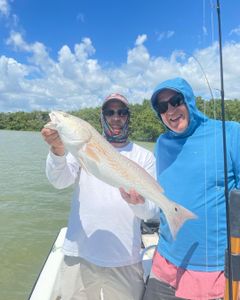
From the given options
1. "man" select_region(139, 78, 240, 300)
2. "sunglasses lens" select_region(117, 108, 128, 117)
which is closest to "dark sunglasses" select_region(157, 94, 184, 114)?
"man" select_region(139, 78, 240, 300)

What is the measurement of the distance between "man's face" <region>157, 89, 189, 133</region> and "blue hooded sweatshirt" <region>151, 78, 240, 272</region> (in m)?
0.04

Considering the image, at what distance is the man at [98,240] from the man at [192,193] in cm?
21

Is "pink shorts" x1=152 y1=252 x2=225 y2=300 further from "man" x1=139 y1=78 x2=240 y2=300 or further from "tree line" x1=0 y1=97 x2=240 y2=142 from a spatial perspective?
"tree line" x1=0 y1=97 x2=240 y2=142

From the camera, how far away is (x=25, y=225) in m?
11.0

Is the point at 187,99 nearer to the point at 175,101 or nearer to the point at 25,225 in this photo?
the point at 175,101

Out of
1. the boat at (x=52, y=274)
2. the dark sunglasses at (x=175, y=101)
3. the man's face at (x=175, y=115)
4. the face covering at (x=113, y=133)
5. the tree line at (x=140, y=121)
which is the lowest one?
the boat at (x=52, y=274)

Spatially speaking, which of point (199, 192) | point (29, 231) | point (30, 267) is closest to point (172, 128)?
point (199, 192)

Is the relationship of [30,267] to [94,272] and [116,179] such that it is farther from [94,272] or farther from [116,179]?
[116,179]

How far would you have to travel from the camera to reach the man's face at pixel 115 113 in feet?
11.0

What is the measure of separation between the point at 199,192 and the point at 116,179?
65 cm

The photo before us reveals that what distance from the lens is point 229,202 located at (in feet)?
7.91

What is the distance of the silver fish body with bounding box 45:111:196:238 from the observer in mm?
2703

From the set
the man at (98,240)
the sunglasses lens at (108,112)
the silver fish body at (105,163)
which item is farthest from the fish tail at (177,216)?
the sunglasses lens at (108,112)

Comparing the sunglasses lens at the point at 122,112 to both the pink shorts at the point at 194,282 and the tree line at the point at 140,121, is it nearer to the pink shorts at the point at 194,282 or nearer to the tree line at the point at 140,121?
the pink shorts at the point at 194,282
